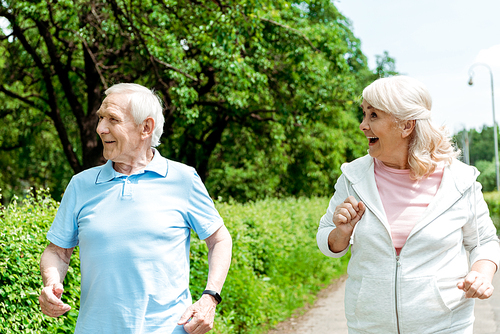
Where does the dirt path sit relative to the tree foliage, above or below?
below

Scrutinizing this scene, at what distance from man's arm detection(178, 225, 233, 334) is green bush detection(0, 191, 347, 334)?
1.35 metres

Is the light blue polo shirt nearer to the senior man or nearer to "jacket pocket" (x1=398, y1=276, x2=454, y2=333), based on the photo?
the senior man

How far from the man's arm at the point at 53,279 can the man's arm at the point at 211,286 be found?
508 mm

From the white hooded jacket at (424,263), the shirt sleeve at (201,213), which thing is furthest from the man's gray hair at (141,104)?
the white hooded jacket at (424,263)

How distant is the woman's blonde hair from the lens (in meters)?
2.27

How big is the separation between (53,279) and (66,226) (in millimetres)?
229

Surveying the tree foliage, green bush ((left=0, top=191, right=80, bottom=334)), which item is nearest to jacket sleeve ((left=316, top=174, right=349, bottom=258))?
green bush ((left=0, top=191, right=80, bottom=334))

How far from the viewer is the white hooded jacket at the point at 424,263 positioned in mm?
2164

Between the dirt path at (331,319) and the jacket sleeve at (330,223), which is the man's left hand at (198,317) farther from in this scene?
the dirt path at (331,319)

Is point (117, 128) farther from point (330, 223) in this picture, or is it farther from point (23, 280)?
point (23, 280)

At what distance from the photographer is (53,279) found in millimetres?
2197

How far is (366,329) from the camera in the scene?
225 cm

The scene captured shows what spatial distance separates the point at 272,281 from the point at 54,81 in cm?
1056

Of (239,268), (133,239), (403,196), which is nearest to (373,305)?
(403,196)
